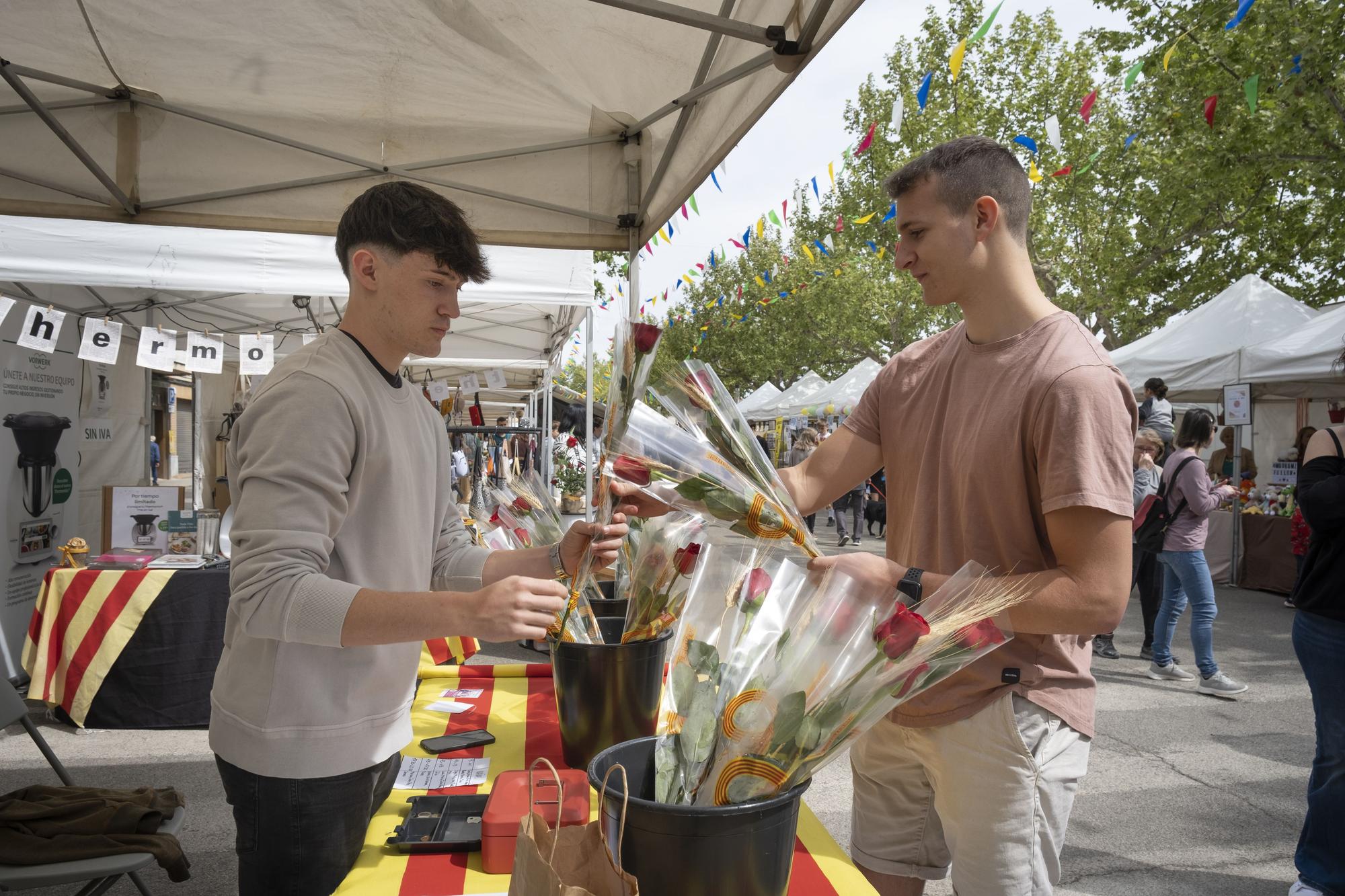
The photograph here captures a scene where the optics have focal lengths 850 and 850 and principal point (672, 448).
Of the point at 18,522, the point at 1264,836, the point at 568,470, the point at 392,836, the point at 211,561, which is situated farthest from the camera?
the point at 568,470

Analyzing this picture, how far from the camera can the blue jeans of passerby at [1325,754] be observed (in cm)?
254

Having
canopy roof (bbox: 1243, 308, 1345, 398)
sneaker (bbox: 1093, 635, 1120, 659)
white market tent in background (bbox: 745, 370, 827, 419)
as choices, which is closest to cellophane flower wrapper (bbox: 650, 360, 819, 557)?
sneaker (bbox: 1093, 635, 1120, 659)

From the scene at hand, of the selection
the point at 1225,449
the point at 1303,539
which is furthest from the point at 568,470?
the point at 1225,449

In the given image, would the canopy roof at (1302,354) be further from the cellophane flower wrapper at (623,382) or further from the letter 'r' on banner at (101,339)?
Result: the letter 'r' on banner at (101,339)

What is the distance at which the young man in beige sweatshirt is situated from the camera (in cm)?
125

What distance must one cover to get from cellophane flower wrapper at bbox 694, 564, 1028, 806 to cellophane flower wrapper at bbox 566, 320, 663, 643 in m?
0.38

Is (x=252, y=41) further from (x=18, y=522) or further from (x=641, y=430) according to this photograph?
(x=18, y=522)

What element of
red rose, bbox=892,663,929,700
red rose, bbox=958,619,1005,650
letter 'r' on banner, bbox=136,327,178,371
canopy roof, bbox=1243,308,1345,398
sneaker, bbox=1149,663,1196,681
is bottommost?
sneaker, bbox=1149,663,1196,681

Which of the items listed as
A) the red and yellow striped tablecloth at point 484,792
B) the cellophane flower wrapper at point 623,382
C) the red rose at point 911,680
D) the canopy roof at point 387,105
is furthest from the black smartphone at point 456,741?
the canopy roof at point 387,105

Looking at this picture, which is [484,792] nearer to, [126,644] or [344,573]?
[344,573]

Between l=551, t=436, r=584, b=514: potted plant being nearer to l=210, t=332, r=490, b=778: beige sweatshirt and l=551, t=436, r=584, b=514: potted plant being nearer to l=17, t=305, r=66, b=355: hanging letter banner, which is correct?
l=17, t=305, r=66, b=355: hanging letter banner

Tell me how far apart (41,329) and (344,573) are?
4.02 metres

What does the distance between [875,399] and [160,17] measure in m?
2.30

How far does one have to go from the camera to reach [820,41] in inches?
75.2
